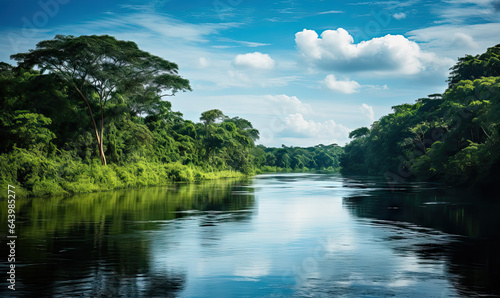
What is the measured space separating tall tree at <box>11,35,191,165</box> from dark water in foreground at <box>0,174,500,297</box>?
72.4 ft

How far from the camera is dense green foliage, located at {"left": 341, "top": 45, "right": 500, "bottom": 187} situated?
39781 mm

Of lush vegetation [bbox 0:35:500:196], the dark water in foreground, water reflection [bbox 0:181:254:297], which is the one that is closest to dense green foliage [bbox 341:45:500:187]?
lush vegetation [bbox 0:35:500:196]

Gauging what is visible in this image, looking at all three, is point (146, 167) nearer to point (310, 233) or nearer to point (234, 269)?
point (310, 233)

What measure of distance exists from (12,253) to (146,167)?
1691 inches

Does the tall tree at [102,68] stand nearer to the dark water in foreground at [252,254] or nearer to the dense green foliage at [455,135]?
the dark water in foreground at [252,254]

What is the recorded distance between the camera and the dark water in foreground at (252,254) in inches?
374

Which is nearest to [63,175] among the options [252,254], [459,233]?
[252,254]

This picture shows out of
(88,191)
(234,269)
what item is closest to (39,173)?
(88,191)

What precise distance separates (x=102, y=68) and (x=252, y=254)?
117 ft

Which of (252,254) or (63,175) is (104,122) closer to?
(63,175)

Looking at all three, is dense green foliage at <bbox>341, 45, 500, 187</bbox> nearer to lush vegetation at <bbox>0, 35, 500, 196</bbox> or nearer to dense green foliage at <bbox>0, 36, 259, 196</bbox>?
lush vegetation at <bbox>0, 35, 500, 196</bbox>

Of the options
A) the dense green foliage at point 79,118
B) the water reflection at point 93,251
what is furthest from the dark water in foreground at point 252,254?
the dense green foliage at point 79,118

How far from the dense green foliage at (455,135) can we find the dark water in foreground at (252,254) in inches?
683

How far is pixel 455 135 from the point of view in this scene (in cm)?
5334
